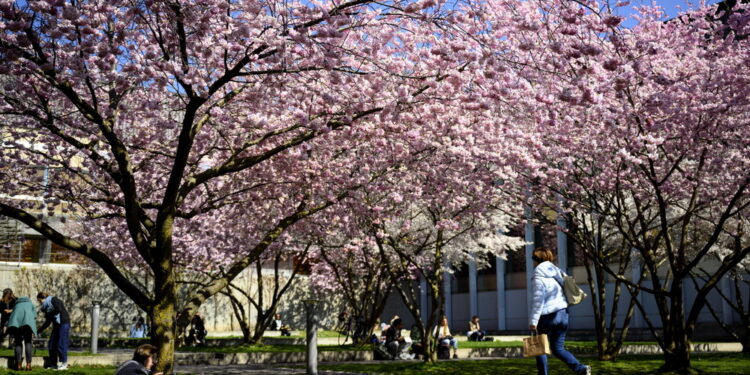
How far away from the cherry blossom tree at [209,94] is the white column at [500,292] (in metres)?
32.6

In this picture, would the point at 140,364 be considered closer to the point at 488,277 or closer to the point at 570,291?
the point at 570,291

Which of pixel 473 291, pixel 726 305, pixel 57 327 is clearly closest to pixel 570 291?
pixel 57 327

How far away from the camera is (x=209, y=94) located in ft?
29.8

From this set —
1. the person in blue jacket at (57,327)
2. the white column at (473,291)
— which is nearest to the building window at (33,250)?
the white column at (473,291)

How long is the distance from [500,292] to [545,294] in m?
38.1

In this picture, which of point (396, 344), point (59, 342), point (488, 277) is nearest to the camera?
point (59, 342)

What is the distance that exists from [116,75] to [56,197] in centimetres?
539

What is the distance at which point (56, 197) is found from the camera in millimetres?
13188

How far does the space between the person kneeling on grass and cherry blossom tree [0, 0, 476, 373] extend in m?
2.46

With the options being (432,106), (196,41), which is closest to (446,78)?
(432,106)

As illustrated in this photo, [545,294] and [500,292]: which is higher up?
[545,294]

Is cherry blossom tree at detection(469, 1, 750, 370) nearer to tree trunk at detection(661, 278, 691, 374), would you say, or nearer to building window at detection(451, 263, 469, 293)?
tree trunk at detection(661, 278, 691, 374)

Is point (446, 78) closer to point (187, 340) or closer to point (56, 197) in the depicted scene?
point (56, 197)

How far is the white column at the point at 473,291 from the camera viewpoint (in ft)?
159
